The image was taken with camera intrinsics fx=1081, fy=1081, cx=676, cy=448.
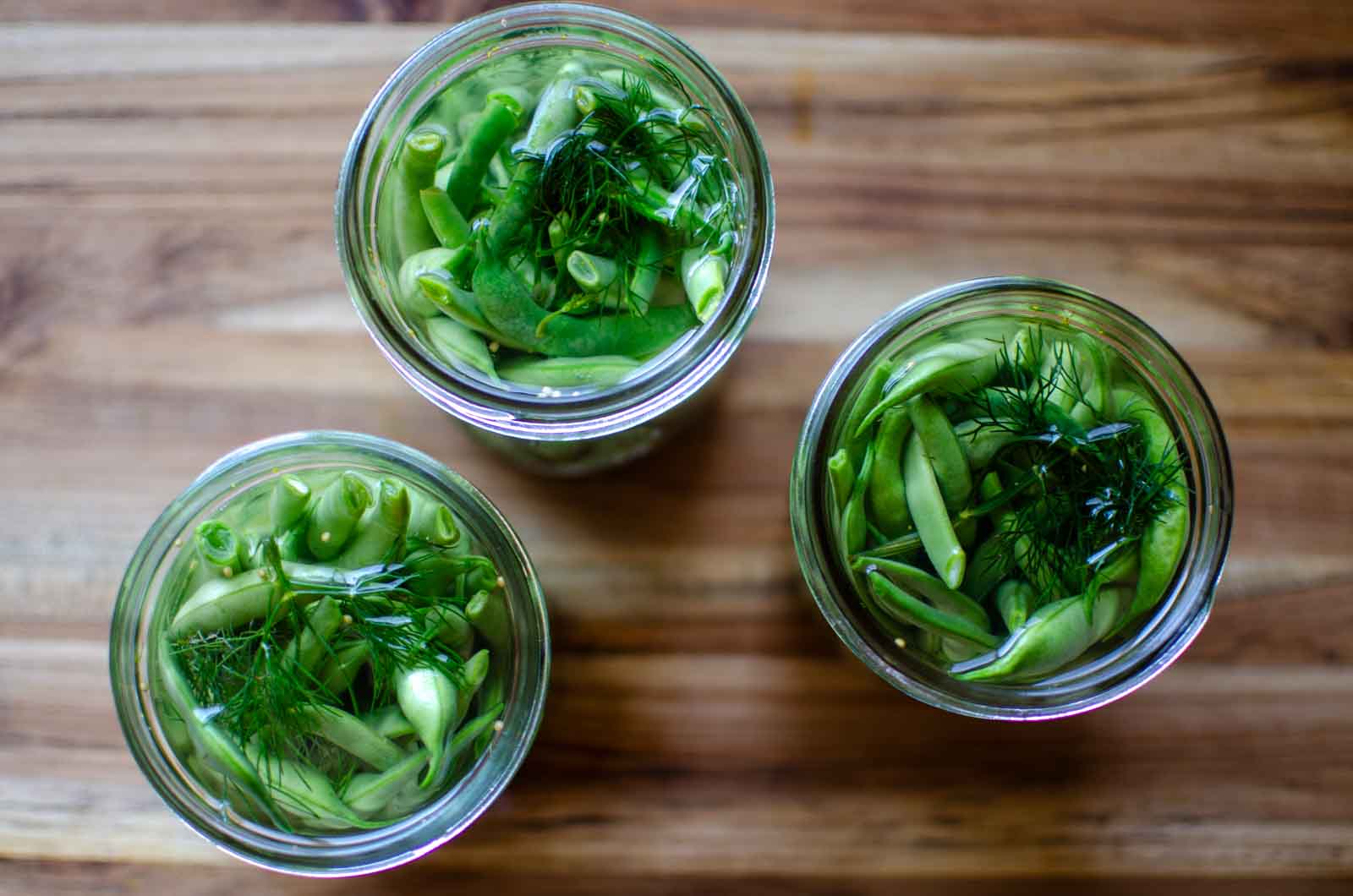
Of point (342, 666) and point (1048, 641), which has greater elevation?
point (1048, 641)

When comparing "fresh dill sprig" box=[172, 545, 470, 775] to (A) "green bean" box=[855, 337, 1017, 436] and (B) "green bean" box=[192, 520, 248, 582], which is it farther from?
(A) "green bean" box=[855, 337, 1017, 436]

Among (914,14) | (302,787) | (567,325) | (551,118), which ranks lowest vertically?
(302,787)

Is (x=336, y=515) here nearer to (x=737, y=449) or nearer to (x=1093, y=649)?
(x=737, y=449)

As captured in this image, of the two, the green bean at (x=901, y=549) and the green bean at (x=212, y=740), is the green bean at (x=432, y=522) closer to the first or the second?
the green bean at (x=212, y=740)

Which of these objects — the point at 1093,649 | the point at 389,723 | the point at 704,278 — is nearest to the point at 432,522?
the point at 389,723

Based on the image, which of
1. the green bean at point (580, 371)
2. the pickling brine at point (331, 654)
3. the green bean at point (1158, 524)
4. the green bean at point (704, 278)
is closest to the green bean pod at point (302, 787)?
the pickling brine at point (331, 654)

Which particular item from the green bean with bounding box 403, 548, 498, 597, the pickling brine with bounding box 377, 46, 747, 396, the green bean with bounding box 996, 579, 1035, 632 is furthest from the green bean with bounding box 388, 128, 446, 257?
the green bean with bounding box 996, 579, 1035, 632

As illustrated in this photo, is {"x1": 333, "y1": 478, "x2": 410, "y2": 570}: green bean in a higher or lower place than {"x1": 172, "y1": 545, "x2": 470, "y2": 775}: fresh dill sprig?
higher
